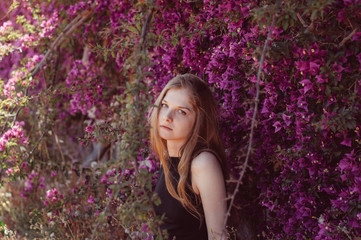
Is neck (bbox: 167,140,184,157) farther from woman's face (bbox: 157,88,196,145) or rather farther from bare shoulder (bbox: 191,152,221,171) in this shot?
bare shoulder (bbox: 191,152,221,171)

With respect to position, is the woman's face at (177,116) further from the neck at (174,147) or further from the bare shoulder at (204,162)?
the bare shoulder at (204,162)

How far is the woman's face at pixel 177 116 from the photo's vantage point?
2.29m

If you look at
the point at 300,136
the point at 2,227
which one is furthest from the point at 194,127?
the point at 2,227

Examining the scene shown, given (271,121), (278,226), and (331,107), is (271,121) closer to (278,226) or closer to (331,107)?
(331,107)

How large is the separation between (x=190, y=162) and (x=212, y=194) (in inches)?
9.4

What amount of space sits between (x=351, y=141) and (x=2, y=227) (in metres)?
2.54

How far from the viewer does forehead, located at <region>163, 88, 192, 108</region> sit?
230 centimetres

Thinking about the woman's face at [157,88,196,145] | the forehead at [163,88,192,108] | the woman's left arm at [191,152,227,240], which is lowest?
the woman's left arm at [191,152,227,240]

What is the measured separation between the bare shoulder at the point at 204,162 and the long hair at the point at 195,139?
0.04 meters

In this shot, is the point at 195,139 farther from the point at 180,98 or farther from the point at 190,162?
the point at 180,98

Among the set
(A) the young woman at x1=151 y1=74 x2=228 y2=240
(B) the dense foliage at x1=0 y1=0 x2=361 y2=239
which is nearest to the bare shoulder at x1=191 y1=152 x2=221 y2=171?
(A) the young woman at x1=151 y1=74 x2=228 y2=240

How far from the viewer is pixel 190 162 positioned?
88.5 inches

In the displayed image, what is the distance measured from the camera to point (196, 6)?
262cm

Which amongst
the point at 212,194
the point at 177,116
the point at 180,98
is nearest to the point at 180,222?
the point at 212,194
